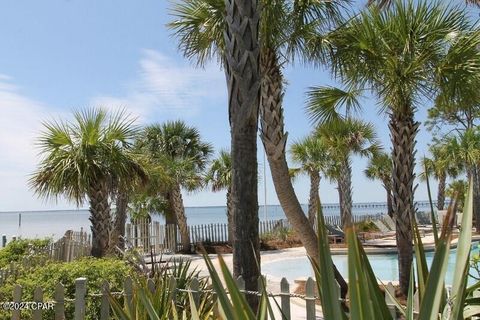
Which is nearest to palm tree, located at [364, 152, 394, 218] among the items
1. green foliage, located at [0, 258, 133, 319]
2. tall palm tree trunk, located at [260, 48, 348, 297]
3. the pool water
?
the pool water

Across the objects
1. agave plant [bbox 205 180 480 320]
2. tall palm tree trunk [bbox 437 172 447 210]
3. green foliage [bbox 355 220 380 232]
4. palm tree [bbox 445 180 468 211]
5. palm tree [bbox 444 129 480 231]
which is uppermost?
palm tree [bbox 444 129 480 231]

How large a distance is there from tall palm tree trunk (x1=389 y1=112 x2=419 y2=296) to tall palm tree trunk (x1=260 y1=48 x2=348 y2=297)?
1.81 meters

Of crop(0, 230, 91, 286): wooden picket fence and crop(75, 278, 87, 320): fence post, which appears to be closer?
crop(75, 278, 87, 320): fence post

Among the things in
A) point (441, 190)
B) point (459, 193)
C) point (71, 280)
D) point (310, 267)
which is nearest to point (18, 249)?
point (71, 280)

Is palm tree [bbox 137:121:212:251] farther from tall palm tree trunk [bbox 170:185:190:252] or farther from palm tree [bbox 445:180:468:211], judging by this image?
palm tree [bbox 445:180:468:211]

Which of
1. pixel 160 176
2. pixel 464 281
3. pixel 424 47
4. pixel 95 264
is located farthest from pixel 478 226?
pixel 464 281

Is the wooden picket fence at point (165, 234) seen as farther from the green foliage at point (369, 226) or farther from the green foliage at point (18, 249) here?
the green foliage at point (369, 226)

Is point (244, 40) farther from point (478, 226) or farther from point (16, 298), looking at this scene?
point (478, 226)

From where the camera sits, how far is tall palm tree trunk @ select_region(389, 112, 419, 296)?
8.15m

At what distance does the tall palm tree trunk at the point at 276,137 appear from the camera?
22.8ft

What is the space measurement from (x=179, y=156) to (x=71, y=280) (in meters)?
17.8

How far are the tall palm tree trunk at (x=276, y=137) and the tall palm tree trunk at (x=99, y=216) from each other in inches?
192

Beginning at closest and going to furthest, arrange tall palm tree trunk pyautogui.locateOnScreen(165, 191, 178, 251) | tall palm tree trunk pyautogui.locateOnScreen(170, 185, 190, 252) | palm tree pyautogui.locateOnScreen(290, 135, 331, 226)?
tall palm tree trunk pyautogui.locateOnScreen(165, 191, 178, 251) → tall palm tree trunk pyautogui.locateOnScreen(170, 185, 190, 252) → palm tree pyautogui.locateOnScreen(290, 135, 331, 226)

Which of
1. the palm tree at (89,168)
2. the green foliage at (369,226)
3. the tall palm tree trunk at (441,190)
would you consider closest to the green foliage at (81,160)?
the palm tree at (89,168)
